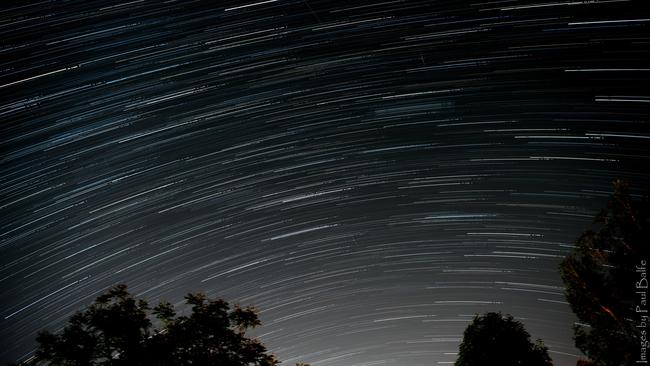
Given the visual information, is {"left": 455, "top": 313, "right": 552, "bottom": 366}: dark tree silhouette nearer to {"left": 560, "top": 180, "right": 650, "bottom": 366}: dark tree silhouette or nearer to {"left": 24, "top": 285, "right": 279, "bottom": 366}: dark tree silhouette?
{"left": 560, "top": 180, "right": 650, "bottom": 366}: dark tree silhouette

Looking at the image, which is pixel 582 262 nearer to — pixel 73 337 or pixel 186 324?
pixel 186 324

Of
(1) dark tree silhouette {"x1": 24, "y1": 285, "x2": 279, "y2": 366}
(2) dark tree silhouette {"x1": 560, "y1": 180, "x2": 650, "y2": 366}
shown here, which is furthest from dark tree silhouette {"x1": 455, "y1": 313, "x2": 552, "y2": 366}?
(1) dark tree silhouette {"x1": 24, "y1": 285, "x2": 279, "y2": 366}

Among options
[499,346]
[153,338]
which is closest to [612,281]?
[499,346]

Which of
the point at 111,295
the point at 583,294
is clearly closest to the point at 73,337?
the point at 111,295

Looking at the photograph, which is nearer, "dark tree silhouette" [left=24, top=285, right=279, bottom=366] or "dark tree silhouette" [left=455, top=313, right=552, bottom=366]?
"dark tree silhouette" [left=24, top=285, right=279, bottom=366]

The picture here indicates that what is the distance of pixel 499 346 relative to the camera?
12.4m

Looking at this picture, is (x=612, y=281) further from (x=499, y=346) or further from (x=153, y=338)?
(x=153, y=338)

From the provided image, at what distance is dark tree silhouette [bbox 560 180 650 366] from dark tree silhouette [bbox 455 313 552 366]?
2115 millimetres

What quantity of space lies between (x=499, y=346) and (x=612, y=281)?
Answer: 4380 mm

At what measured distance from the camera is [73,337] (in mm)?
8867

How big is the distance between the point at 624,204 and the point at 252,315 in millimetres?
11494

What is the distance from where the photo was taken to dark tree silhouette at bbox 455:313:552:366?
12.2 meters

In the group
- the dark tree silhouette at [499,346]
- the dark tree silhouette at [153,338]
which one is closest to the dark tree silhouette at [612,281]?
the dark tree silhouette at [499,346]

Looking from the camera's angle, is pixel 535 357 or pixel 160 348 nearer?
pixel 160 348
